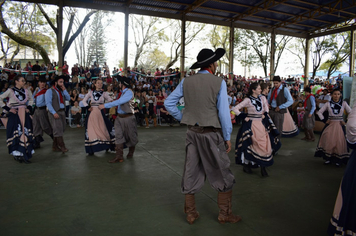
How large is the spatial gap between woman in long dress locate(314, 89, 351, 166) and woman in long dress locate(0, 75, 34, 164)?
19.8 ft

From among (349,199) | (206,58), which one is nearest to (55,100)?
(206,58)

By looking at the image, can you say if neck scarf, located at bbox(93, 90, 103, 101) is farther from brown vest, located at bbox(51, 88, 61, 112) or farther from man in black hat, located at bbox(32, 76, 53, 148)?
man in black hat, located at bbox(32, 76, 53, 148)

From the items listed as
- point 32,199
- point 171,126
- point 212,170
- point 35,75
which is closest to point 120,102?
point 32,199

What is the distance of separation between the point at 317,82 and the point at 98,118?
1874cm

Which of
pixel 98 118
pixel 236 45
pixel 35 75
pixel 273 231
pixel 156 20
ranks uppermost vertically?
pixel 156 20

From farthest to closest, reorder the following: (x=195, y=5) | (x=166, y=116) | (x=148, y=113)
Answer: (x=195, y=5), (x=166, y=116), (x=148, y=113)

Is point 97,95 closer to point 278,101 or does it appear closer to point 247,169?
point 247,169

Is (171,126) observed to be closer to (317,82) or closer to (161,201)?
(161,201)

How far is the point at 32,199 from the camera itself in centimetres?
365

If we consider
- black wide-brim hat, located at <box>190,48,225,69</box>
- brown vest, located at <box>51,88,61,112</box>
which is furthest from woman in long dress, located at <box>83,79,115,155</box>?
black wide-brim hat, located at <box>190,48,225,69</box>

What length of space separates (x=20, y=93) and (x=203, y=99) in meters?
4.25

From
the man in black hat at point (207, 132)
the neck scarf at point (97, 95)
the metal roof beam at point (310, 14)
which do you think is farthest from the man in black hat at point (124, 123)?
the metal roof beam at point (310, 14)

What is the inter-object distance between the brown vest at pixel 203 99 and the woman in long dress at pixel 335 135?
3.88 meters

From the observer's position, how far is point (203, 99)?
2.88 metres
